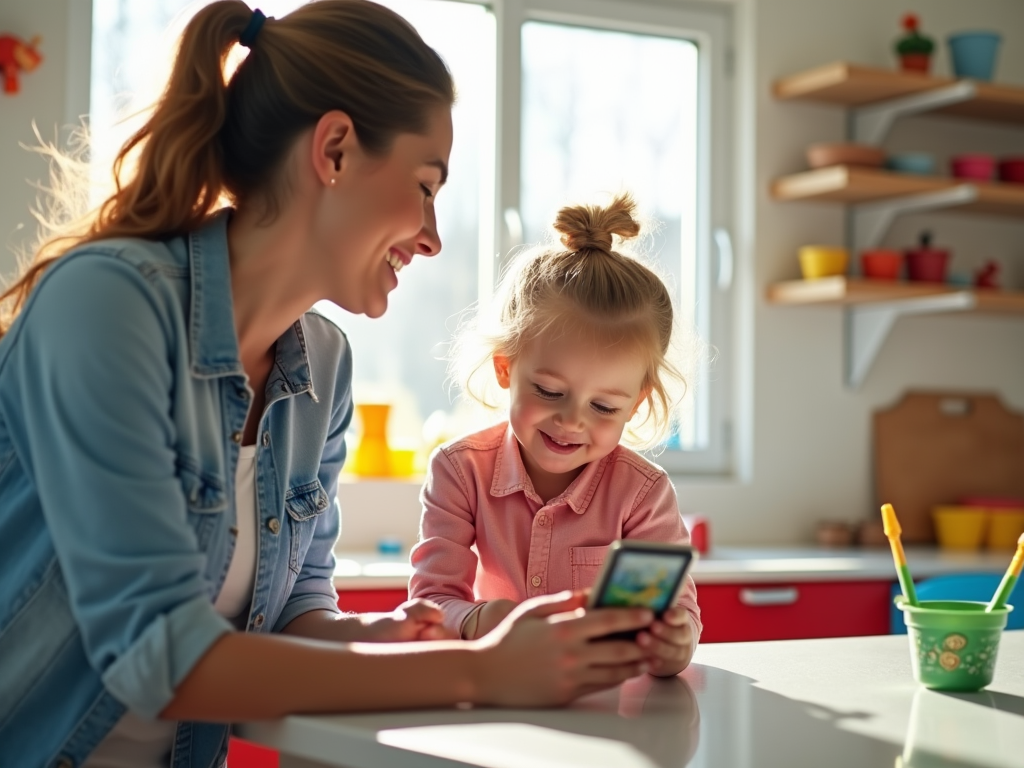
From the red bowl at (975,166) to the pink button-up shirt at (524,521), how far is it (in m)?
2.27

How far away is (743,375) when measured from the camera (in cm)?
355

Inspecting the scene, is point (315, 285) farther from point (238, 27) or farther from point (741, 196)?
point (741, 196)

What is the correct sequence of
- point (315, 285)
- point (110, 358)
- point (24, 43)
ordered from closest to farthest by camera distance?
point (110, 358)
point (315, 285)
point (24, 43)

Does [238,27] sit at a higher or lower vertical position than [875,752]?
higher

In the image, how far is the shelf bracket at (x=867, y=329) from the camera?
3510mm

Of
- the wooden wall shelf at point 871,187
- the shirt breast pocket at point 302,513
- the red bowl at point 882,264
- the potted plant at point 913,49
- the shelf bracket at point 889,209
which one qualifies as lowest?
the shirt breast pocket at point 302,513

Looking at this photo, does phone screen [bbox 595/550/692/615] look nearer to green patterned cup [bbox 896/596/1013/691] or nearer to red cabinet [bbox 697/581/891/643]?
green patterned cup [bbox 896/596/1013/691]

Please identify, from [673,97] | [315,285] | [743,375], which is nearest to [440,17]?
[673,97]

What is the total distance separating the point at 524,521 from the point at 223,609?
425 mm

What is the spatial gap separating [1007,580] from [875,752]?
A: 0.33 m

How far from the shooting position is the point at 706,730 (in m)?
1.04

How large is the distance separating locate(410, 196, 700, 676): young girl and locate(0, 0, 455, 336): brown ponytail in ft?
1.20

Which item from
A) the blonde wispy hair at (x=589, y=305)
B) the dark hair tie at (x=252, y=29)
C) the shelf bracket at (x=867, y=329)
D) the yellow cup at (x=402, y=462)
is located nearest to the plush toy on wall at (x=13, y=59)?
the yellow cup at (x=402, y=462)

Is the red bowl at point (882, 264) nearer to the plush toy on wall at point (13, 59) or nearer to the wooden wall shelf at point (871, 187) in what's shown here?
the wooden wall shelf at point (871, 187)
